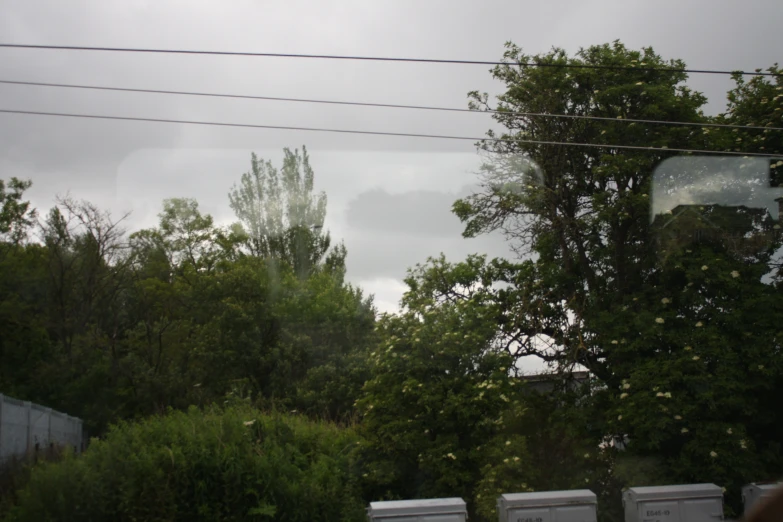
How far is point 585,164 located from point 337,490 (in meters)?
9.19

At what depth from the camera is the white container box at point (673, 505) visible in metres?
11.0

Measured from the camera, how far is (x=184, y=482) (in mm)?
10594

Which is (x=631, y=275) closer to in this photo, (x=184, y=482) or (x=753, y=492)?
(x=753, y=492)

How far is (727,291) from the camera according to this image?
1375cm

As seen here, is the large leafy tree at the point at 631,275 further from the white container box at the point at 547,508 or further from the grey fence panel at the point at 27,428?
the grey fence panel at the point at 27,428

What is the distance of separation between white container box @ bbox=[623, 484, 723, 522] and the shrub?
4635mm

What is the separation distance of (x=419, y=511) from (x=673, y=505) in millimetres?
4204

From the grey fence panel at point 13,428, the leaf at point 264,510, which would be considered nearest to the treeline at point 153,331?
the grey fence panel at point 13,428

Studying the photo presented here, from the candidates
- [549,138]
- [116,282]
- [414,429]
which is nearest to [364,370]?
[414,429]

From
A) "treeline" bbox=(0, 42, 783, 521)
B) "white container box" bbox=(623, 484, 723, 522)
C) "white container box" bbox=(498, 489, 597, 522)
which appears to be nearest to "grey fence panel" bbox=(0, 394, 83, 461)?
"treeline" bbox=(0, 42, 783, 521)

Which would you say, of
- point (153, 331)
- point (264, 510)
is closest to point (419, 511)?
point (264, 510)

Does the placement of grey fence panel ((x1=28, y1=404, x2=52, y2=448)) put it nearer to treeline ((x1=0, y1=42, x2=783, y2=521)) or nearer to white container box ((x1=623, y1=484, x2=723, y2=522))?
treeline ((x1=0, y1=42, x2=783, y2=521))

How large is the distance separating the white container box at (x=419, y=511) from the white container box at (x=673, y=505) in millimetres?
2893

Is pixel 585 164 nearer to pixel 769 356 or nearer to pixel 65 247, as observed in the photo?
pixel 769 356
